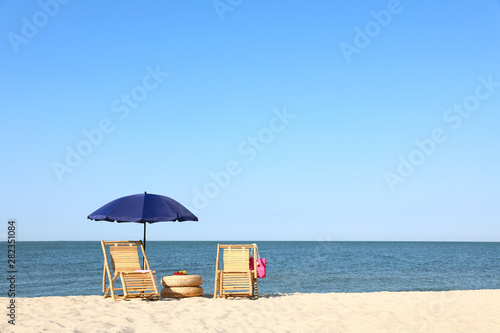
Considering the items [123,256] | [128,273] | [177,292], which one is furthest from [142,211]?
[177,292]

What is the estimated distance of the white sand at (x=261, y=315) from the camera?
6.61m

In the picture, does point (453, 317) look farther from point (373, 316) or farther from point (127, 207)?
point (127, 207)

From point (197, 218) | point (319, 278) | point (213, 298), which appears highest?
point (197, 218)

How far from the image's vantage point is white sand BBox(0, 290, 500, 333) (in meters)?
6.61

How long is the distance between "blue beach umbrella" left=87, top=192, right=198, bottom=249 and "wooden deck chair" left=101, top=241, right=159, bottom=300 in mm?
521

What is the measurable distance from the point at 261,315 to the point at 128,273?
281 centimetres

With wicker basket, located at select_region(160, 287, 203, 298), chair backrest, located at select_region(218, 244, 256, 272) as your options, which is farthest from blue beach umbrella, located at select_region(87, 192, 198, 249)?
wicker basket, located at select_region(160, 287, 203, 298)

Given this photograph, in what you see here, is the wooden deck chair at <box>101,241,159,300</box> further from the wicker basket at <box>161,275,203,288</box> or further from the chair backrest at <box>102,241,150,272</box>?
the wicker basket at <box>161,275,203,288</box>

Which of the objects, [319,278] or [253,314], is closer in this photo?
[253,314]

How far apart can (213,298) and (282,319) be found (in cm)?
232

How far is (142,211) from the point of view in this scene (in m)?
9.30

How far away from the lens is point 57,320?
668cm

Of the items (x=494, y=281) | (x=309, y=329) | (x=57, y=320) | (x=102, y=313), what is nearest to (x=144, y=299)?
(x=102, y=313)

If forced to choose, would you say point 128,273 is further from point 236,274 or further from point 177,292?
point 236,274
